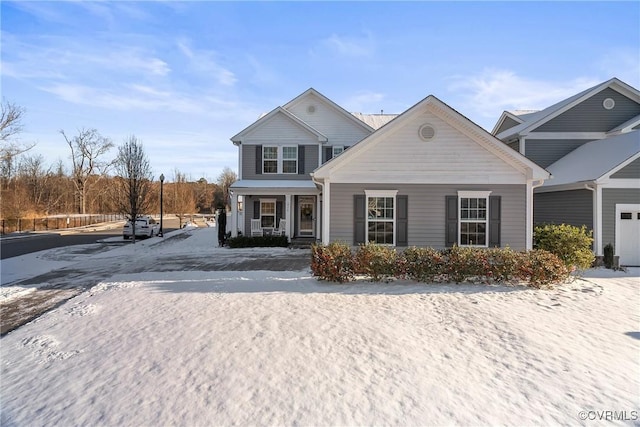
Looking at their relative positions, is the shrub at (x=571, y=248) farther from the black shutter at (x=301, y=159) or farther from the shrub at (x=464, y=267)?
the black shutter at (x=301, y=159)

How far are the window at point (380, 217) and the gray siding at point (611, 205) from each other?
785 centimetres

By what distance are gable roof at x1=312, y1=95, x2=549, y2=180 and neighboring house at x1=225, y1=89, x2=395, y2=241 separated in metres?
7.60

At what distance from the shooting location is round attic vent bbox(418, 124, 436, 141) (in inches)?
462

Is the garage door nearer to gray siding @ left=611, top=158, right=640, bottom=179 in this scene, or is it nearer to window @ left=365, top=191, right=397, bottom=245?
gray siding @ left=611, top=158, right=640, bottom=179

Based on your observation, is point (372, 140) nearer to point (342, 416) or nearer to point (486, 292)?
point (486, 292)

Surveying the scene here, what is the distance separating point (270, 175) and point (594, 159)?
14.4 metres

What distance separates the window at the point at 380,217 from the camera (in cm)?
1192

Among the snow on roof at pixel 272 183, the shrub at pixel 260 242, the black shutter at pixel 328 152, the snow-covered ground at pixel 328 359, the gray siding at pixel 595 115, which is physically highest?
the gray siding at pixel 595 115

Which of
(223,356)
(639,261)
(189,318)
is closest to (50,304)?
(189,318)

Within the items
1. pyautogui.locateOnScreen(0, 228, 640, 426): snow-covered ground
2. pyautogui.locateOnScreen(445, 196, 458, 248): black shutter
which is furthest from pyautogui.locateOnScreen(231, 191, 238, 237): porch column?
pyautogui.locateOnScreen(445, 196, 458, 248): black shutter

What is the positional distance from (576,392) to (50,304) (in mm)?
10149

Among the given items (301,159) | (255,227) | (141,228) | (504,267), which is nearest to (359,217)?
(504,267)

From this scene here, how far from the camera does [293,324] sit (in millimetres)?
6590

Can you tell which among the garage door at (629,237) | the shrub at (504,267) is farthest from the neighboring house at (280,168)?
the garage door at (629,237)
